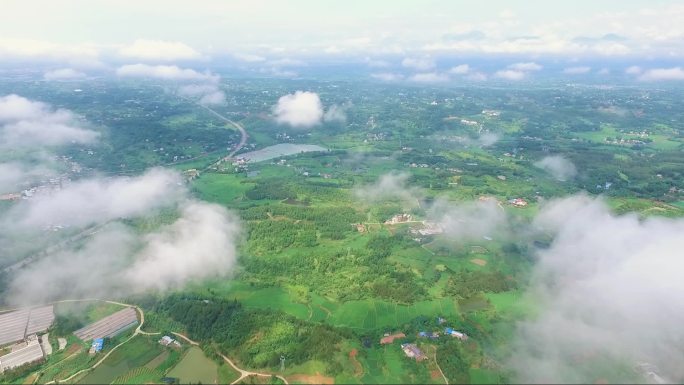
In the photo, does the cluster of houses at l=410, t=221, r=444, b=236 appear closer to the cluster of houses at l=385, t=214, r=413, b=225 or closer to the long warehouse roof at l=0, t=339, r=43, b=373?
the cluster of houses at l=385, t=214, r=413, b=225

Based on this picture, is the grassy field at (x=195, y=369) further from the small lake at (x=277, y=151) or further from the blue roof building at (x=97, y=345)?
the small lake at (x=277, y=151)

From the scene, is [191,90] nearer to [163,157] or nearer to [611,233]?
[163,157]

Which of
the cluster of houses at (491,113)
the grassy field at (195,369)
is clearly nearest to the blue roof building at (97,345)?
the grassy field at (195,369)

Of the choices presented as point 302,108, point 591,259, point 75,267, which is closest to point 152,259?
point 75,267

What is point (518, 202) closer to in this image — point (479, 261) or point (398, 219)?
point (398, 219)

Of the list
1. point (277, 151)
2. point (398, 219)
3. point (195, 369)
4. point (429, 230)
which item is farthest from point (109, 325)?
point (277, 151)
